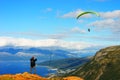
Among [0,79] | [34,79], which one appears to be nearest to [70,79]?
[34,79]

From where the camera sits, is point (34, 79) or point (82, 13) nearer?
point (34, 79)

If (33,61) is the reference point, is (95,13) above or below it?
above

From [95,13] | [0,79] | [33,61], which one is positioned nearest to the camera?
[0,79]

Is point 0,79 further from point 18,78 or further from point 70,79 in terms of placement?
point 70,79

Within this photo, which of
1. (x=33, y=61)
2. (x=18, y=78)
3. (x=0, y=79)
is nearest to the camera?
(x=0, y=79)

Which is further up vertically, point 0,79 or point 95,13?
point 95,13

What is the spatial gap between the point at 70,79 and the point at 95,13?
12.5 m

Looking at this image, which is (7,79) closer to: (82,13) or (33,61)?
(33,61)

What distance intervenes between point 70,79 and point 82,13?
12656 millimetres

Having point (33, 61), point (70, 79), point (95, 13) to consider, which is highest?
point (95, 13)

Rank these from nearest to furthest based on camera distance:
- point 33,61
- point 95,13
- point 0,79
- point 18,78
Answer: point 0,79, point 18,78, point 95,13, point 33,61

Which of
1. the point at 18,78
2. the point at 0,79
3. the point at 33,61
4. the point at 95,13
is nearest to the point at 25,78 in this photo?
the point at 18,78

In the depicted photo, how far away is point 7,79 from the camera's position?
39250mm

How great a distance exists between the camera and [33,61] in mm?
50250
